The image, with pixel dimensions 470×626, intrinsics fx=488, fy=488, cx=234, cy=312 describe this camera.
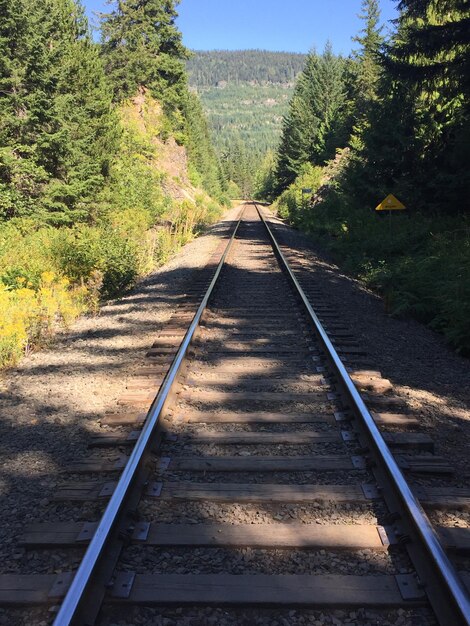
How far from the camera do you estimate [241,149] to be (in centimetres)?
15375

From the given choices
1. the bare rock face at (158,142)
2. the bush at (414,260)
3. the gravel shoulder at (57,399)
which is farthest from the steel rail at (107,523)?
the bare rock face at (158,142)

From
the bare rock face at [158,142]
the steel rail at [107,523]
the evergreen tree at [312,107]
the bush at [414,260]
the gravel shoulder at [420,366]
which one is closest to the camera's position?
the steel rail at [107,523]

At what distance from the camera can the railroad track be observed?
7.72ft

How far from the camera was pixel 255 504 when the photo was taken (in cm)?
314

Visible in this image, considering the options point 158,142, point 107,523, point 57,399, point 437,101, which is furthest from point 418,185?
point 158,142

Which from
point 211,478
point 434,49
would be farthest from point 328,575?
Result: point 434,49

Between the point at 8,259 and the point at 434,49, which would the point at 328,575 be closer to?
the point at 8,259

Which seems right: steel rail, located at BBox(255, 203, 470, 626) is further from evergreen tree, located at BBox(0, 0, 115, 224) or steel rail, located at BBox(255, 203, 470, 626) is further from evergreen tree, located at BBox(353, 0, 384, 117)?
evergreen tree, located at BBox(353, 0, 384, 117)

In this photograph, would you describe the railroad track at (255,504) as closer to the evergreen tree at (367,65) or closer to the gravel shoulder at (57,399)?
the gravel shoulder at (57,399)

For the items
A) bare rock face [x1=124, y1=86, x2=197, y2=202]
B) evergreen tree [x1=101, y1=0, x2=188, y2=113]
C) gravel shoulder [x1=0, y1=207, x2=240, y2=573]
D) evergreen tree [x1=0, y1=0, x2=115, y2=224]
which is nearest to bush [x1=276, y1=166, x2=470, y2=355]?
gravel shoulder [x1=0, y1=207, x2=240, y2=573]

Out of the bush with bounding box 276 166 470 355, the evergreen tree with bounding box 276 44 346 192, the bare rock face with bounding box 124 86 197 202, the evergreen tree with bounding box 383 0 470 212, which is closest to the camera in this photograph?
the bush with bounding box 276 166 470 355

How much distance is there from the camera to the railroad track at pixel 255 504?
2354mm

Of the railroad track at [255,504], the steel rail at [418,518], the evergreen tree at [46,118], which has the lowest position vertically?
the railroad track at [255,504]

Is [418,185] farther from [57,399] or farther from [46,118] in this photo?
[57,399]
